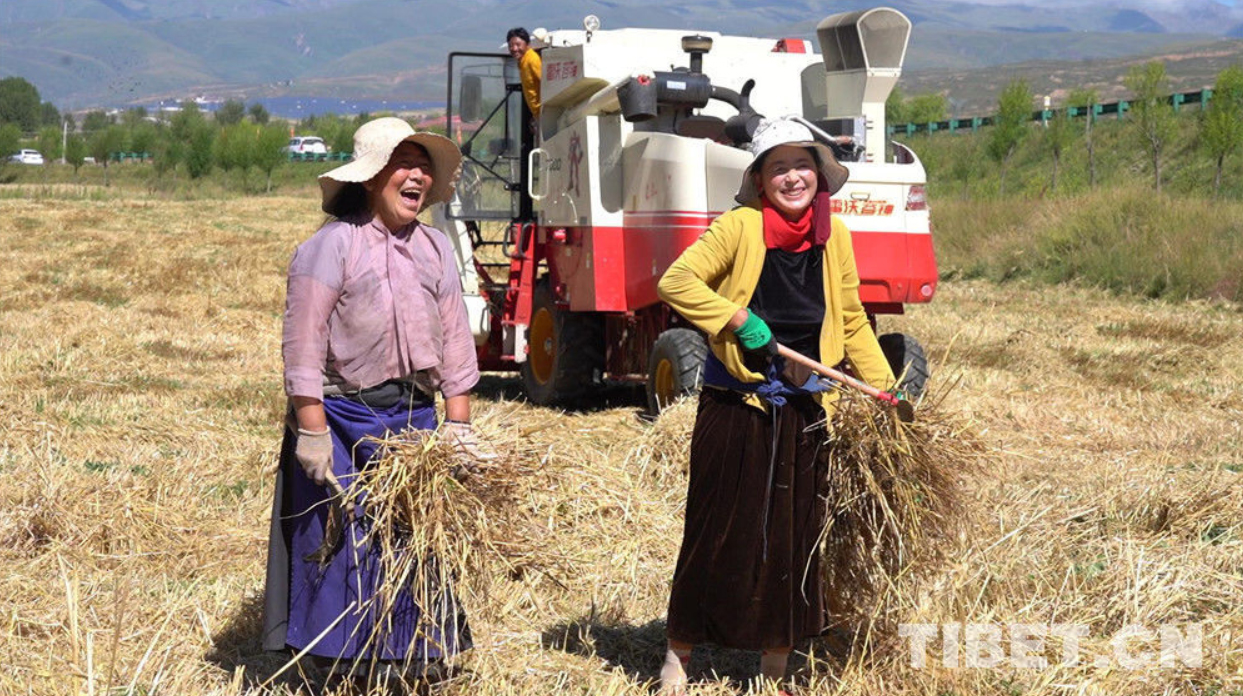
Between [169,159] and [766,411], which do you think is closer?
[766,411]

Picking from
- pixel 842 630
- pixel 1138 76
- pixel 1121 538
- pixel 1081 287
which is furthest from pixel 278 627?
pixel 1138 76

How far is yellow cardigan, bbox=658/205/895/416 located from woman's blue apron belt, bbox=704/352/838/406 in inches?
1.0

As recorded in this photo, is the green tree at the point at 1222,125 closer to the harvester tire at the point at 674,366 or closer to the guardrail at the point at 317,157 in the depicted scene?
the harvester tire at the point at 674,366

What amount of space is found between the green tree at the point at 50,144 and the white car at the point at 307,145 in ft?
56.8

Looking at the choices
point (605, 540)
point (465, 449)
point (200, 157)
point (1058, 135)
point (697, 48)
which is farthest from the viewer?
point (200, 157)

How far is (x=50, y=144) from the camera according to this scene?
9306 cm

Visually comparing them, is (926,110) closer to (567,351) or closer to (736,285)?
(567,351)

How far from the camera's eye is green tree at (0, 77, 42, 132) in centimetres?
14200

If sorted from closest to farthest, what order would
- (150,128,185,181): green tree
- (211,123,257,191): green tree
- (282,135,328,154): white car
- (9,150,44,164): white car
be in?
(211,123,257,191): green tree → (150,128,185,181): green tree → (9,150,44,164): white car → (282,135,328,154): white car

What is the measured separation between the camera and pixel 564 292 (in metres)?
10.7

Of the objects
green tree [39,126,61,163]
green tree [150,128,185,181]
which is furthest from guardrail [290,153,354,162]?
green tree [150,128,185,181]

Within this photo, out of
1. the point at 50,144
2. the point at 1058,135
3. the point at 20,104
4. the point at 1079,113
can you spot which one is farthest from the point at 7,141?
the point at 20,104

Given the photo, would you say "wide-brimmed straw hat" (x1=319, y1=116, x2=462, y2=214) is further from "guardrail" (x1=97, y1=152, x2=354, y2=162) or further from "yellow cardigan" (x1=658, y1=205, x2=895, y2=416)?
"guardrail" (x1=97, y1=152, x2=354, y2=162)

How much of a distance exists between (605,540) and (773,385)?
195cm
